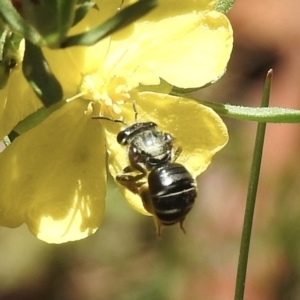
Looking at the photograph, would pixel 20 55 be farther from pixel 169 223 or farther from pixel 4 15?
pixel 169 223

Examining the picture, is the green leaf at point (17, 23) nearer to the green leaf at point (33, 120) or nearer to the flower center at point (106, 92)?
Answer: the green leaf at point (33, 120)

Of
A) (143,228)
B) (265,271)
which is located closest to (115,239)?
(143,228)

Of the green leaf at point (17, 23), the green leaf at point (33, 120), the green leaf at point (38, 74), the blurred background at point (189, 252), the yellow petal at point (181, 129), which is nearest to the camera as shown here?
the green leaf at point (17, 23)

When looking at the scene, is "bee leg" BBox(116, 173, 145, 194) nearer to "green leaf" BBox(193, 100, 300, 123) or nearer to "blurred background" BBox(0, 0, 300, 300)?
"green leaf" BBox(193, 100, 300, 123)

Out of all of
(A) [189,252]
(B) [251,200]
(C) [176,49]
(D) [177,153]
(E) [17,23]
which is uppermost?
(E) [17,23]

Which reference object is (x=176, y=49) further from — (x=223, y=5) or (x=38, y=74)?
(x=38, y=74)

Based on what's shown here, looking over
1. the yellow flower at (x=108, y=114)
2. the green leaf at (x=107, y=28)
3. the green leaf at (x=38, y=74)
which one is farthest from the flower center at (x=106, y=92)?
the green leaf at (x=107, y=28)

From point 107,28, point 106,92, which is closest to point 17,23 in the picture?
point 107,28
